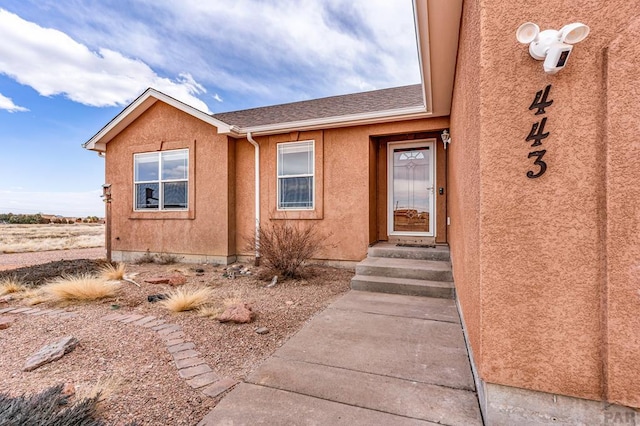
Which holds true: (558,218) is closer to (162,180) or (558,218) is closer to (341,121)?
(341,121)

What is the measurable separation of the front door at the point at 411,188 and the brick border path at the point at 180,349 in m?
5.59

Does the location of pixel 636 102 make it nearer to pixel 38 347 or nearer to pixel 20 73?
pixel 38 347

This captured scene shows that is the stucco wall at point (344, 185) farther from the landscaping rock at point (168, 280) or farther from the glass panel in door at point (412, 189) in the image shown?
the landscaping rock at point (168, 280)

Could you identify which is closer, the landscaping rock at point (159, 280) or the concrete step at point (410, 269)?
the concrete step at point (410, 269)

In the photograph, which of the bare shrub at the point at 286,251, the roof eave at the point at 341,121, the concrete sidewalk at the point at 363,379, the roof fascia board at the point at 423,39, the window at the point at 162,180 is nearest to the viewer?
the concrete sidewalk at the point at 363,379

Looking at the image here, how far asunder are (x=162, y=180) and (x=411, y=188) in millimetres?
7206

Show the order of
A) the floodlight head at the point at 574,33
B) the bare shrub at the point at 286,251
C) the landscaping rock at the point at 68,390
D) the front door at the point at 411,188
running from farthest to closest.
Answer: the front door at the point at 411,188
the bare shrub at the point at 286,251
the landscaping rock at the point at 68,390
the floodlight head at the point at 574,33

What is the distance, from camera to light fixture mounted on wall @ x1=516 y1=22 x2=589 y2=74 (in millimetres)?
1662

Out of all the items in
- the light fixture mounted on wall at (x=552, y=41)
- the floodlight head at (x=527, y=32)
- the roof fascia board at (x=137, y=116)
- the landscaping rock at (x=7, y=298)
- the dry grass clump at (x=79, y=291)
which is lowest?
the landscaping rock at (x=7, y=298)

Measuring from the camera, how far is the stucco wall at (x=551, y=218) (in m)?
1.73

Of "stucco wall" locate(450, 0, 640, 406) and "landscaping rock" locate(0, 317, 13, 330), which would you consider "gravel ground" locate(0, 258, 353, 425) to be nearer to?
"landscaping rock" locate(0, 317, 13, 330)

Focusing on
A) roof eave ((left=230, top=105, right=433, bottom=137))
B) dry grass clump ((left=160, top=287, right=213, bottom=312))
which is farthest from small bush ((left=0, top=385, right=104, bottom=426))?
roof eave ((left=230, top=105, right=433, bottom=137))

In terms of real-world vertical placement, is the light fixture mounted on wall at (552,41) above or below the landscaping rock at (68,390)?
above

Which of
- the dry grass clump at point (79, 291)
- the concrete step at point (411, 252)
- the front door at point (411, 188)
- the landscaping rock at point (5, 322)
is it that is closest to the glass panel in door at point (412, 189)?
the front door at point (411, 188)
